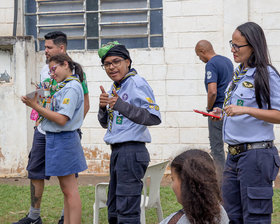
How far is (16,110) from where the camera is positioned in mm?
7945

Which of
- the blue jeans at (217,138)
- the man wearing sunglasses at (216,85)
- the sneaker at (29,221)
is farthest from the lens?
the blue jeans at (217,138)

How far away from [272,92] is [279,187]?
398cm

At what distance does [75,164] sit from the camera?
4.25 meters

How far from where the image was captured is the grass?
531 centimetres

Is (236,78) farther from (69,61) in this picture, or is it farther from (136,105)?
(69,61)

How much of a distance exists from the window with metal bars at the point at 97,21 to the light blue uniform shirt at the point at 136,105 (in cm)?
422

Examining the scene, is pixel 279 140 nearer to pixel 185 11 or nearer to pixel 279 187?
pixel 279 187

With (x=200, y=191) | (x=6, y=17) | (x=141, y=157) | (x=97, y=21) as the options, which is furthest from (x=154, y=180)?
(x=6, y=17)

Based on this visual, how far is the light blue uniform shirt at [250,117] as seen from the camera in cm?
327

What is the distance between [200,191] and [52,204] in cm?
394

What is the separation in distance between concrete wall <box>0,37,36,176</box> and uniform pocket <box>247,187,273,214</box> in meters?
5.28

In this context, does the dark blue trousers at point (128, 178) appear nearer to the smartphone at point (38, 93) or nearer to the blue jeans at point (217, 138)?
the smartphone at point (38, 93)

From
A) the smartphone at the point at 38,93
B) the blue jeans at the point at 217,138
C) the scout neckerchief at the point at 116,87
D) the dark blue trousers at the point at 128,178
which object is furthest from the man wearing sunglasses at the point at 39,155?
the blue jeans at the point at 217,138

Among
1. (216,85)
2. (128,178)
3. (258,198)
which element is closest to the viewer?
(258,198)
